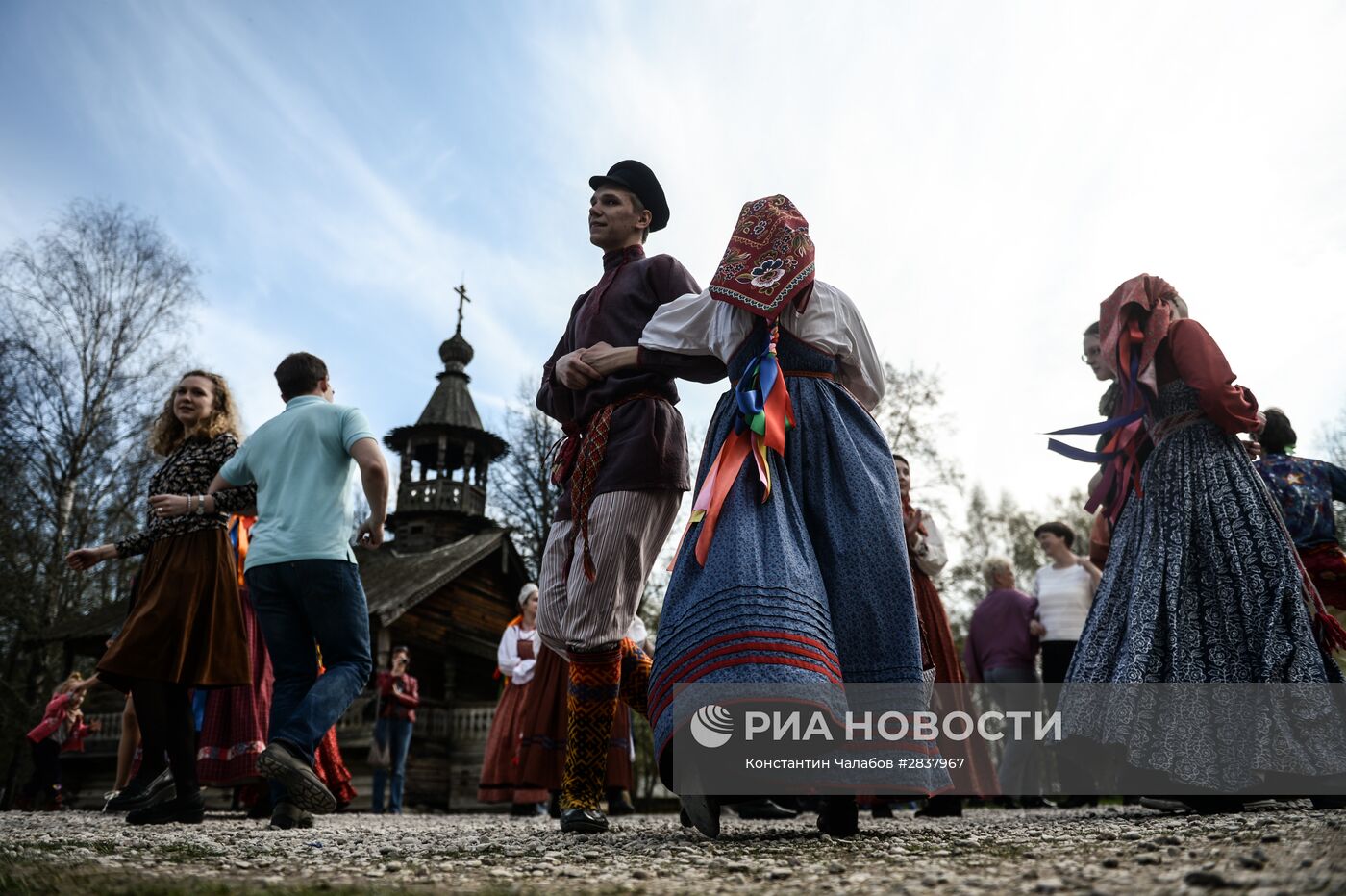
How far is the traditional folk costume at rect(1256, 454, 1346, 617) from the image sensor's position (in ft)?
13.2

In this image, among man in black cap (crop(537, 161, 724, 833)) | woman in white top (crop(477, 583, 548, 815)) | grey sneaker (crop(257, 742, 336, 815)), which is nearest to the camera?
man in black cap (crop(537, 161, 724, 833))

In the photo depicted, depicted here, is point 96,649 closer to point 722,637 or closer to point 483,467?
point 483,467

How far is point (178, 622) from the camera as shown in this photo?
13.0ft

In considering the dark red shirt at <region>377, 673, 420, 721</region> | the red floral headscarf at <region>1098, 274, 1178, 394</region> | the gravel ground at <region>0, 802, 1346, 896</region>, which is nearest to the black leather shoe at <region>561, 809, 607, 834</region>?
the gravel ground at <region>0, 802, 1346, 896</region>

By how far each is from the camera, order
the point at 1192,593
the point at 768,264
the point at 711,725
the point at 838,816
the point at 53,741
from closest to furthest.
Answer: the point at 711,725 < the point at 838,816 < the point at 768,264 < the point at 1192,593 < the point at 53,741

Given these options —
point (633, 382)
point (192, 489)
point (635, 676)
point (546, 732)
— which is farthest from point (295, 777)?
point (546, 732)

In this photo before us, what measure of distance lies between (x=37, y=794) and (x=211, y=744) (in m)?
8.66

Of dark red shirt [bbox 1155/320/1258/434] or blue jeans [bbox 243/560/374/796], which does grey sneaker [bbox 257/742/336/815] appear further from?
dark red shirt [bbox 1155/320/1258/434]

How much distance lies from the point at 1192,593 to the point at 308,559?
3.12 metres

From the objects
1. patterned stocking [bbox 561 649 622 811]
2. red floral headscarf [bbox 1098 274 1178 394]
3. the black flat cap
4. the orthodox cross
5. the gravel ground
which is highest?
the orthodox cross

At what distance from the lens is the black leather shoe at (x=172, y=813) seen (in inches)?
147

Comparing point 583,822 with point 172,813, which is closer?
point 583,822

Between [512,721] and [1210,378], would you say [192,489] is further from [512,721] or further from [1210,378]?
[1210,378]

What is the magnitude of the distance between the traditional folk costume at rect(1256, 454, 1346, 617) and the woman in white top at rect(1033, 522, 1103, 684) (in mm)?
2480
